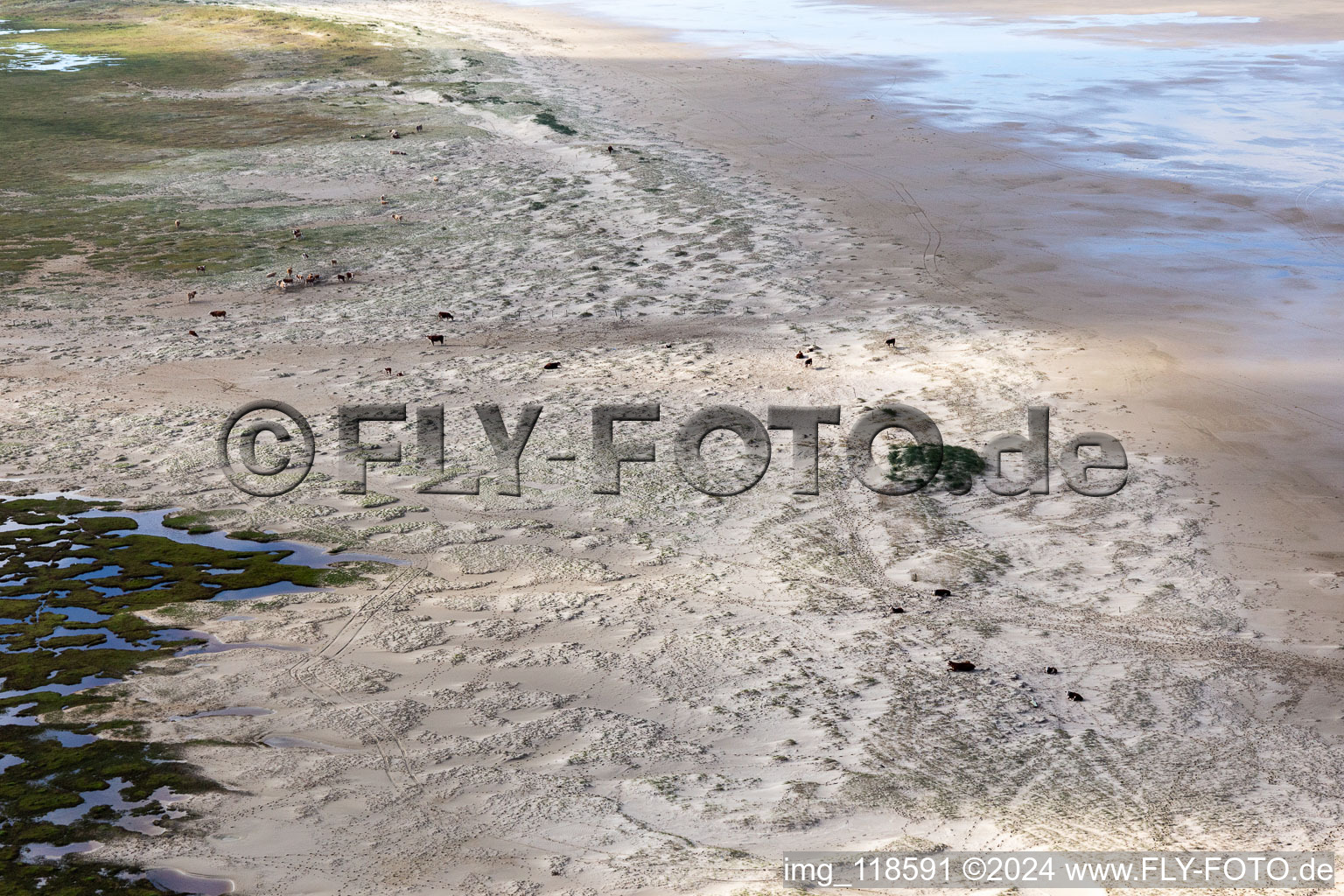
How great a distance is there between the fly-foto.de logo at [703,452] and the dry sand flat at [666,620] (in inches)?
5.6

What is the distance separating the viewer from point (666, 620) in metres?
6.30

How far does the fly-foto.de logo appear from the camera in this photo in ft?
26.1

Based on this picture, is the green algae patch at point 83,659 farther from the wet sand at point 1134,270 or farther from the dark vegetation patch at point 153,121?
the dark vegetation patch at point 153,121

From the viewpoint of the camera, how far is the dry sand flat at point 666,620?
4.59 meters

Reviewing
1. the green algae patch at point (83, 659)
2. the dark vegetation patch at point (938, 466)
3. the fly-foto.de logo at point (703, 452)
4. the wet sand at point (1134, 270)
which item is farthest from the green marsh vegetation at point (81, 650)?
the wet sand at point (1134, 270)

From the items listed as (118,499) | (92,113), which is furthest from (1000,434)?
(92,113)

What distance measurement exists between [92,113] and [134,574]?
17617 millimetres

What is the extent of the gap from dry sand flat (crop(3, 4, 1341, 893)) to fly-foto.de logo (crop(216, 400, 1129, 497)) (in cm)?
14

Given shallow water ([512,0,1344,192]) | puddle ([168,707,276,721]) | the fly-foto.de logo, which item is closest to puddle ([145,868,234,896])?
puddle ([168,707,276,721])

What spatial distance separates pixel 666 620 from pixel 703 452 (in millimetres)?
2341

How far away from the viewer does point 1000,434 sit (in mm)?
8523

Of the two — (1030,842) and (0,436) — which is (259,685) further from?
(0,436)

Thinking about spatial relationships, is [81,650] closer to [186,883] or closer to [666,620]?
[186,883]

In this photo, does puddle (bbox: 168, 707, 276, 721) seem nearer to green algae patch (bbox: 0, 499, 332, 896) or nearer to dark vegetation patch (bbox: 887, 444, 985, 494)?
green algae patch (bbox: 0, 499, 332, 896)
